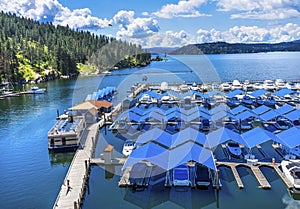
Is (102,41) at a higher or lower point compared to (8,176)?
higher

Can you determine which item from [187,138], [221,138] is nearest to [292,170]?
[221,138]

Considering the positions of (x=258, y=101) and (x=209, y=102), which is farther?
(x=258, y=101)

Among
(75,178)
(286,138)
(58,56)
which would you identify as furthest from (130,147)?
(58,56)

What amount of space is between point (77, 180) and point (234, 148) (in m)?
11.7

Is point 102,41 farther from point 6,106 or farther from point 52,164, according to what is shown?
point 52,164

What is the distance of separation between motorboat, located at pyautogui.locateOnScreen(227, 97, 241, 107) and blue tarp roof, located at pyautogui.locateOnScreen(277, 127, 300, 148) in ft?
53.8

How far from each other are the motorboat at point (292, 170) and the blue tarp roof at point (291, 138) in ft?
5.05

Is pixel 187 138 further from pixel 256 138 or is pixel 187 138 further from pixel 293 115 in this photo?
pixel 293 115

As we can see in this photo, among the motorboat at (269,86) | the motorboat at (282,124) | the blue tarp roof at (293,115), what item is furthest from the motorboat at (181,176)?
the motorboat at (269,86)

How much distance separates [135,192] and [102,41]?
122 m

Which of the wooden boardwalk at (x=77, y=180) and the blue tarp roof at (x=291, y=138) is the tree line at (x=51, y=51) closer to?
the wooden boardwalk at (x=77, y=180)

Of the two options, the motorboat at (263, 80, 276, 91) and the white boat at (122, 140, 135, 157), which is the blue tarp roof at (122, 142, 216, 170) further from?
the motorboat at (263, 80, 276, 91)

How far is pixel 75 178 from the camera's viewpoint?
17.7m

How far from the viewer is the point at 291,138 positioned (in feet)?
66.1
